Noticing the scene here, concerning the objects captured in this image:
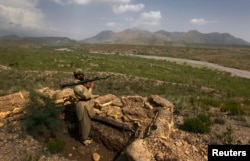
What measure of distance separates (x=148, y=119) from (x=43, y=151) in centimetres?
321

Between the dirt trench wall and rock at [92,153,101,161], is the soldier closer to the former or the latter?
the dirt trench wall

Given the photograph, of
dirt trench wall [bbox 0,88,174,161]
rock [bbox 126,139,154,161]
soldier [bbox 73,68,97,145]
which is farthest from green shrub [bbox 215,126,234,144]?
soldier [bbox 73,68,97,145]

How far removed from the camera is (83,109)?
9500 millimetres

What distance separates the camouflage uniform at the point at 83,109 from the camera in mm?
9445

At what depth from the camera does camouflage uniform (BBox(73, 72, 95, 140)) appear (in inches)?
372

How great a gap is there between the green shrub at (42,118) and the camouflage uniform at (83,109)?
2.76 feet

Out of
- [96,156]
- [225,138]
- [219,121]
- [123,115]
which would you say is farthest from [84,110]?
[219,121]

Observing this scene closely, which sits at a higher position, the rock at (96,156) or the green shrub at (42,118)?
the green shrub at (42,118)

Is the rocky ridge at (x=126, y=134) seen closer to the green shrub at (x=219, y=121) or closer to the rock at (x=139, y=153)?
the rock at (x=139, y=153)

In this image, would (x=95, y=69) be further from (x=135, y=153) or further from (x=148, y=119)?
(x=135, y=153)

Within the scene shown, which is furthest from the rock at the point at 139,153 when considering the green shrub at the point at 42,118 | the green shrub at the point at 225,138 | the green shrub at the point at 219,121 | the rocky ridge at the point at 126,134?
the green shrub at the point at 219,121

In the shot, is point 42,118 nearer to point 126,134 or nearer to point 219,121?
point 126,134

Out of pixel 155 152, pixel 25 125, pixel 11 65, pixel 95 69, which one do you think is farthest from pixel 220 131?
pixel 11 65

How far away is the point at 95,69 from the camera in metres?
40.1
